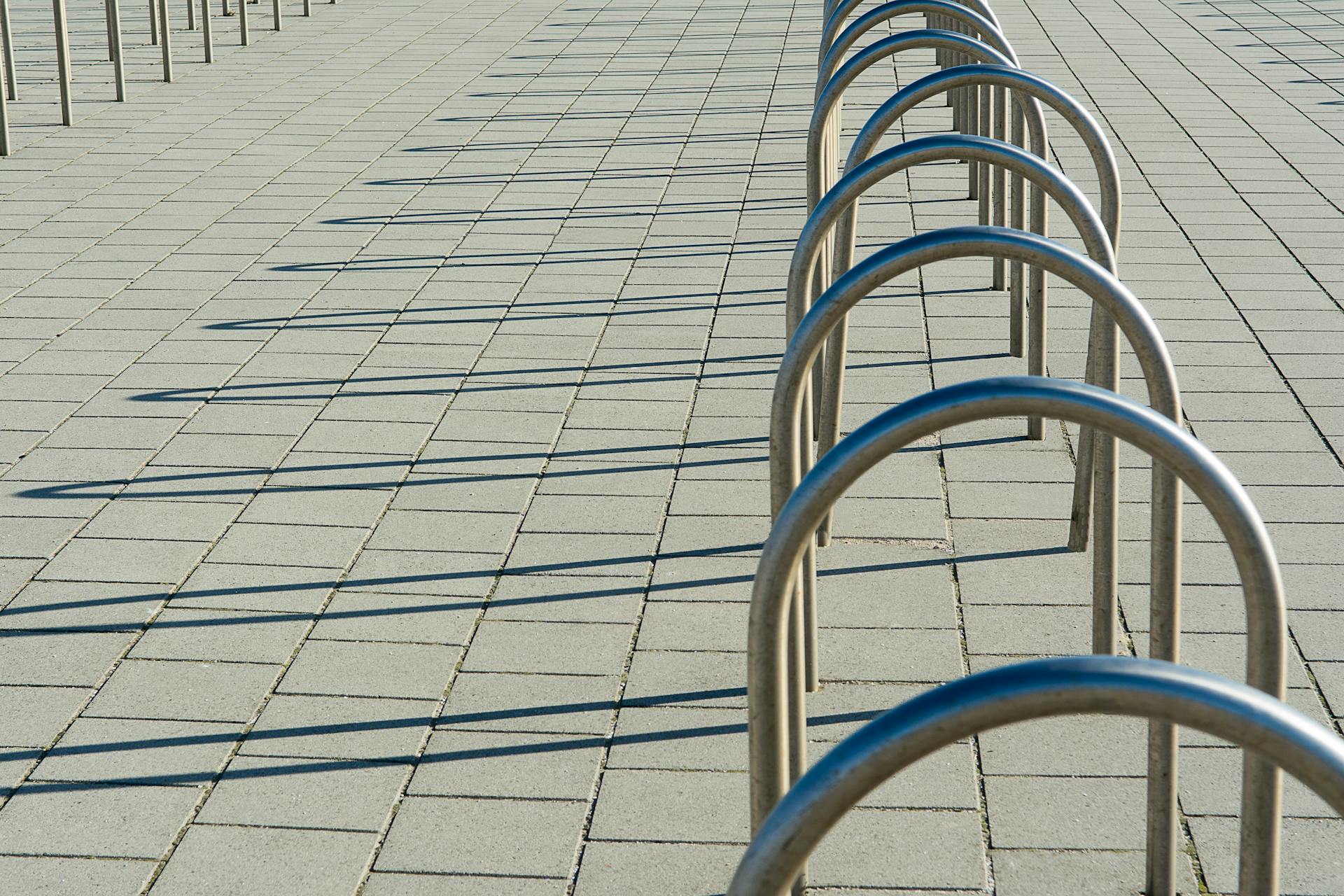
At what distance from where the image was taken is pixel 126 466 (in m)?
4.75

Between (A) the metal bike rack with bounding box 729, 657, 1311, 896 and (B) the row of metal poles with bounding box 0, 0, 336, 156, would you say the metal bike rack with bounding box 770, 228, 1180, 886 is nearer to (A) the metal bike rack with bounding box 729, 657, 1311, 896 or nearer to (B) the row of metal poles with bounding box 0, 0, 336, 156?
(A) the metal bike rack with bounding box 729, 657, 1311, 896

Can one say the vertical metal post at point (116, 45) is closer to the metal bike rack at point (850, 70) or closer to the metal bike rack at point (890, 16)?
the metal bike rack at point (890, 16)

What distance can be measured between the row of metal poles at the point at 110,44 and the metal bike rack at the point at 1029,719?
27.7 feet

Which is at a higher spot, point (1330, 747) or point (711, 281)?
point (1330, 747)

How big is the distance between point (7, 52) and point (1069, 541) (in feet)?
29.8

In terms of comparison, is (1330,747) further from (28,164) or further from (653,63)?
(653,63)

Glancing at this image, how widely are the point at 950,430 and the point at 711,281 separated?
1.90 m

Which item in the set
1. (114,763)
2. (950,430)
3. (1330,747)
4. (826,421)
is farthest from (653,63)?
(1330,747)

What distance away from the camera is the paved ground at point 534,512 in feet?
9.75

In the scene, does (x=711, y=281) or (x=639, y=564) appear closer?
(x=639, y=564)

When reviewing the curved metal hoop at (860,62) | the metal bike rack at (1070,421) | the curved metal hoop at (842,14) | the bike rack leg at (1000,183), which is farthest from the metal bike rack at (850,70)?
the metal bike rack at (1070,421)

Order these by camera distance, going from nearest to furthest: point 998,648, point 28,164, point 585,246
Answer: point 998,648 < point 585,246 < point 28,164

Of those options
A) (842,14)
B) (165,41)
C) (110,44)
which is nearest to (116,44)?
(110,44)

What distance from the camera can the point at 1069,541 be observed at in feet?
13.7
